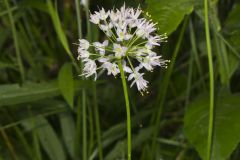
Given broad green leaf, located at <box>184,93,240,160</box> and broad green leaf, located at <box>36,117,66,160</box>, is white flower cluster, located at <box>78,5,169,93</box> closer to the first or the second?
broad green leaf, located at <box>184,93,240,160</box>

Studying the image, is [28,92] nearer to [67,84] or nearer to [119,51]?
[67,84]

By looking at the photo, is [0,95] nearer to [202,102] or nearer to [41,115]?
[41,115]

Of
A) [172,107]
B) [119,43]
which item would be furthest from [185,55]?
[119,43]

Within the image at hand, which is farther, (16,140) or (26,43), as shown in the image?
(26,43)

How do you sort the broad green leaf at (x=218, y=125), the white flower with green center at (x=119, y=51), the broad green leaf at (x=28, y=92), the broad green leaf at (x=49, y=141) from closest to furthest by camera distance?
the white flower with green center at (x=119, y=51)
the broad green leaf at (x=218, y=125)
the broad green leaf at (x=28, y=92)
the broad green leaf at (x=49, y=141)

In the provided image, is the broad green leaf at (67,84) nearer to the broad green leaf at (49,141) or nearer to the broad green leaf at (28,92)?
the broad green leaf at (28,92)

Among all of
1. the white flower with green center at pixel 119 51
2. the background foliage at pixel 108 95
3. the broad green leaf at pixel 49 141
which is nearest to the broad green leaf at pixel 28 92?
the background foliage at pixel 108 95
